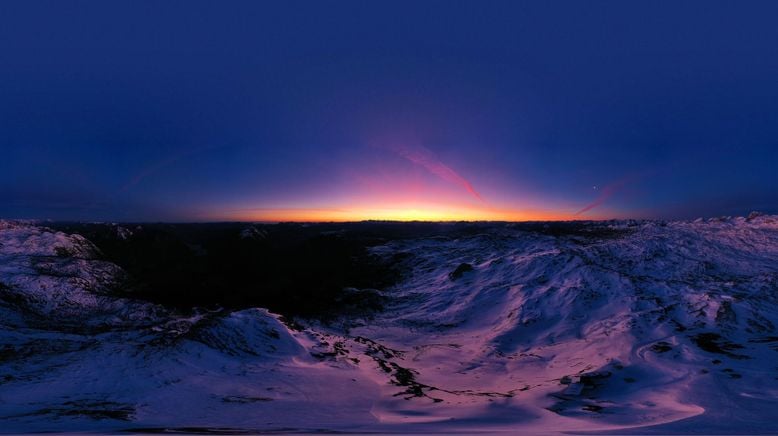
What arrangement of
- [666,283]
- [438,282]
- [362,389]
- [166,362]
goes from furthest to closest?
[438,282]
[666,283]
[166,362]
[362,389]

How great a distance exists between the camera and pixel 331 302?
942 inches

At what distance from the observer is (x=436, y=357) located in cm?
1441

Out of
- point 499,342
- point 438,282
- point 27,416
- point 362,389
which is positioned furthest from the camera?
point 438,282

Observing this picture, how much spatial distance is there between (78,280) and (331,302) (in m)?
12.8

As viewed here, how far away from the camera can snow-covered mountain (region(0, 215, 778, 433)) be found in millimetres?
8547

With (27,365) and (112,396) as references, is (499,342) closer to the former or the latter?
(112,396)

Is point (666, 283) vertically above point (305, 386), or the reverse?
point (666, 283)

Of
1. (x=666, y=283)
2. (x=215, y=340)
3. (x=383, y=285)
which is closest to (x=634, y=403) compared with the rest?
(x=215, y=340)

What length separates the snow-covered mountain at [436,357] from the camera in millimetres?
8547

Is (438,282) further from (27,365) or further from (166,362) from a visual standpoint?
(27,365)

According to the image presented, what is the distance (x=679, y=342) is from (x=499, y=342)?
543 centimetres

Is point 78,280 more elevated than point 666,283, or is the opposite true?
point 666,283

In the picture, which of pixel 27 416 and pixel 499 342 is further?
pixel 499 342

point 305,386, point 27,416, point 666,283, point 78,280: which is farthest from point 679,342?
point 78,280
